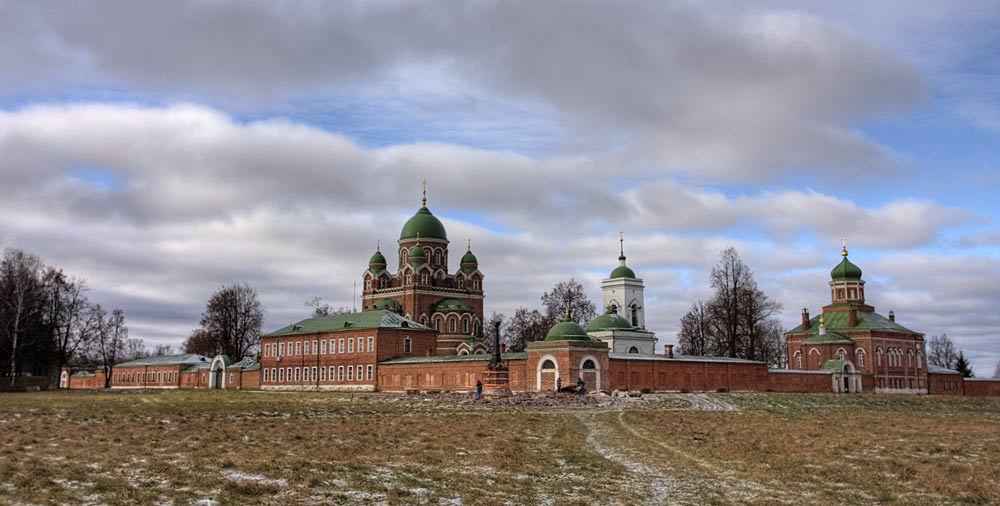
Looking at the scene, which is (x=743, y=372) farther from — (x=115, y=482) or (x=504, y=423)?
(x=115, y=482)

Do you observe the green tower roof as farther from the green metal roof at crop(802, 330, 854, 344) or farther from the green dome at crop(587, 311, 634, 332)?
the green dome at crop(587, 311, 634, 332)

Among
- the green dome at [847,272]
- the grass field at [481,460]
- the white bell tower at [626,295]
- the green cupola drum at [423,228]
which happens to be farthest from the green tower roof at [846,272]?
the grass field at [481,460]

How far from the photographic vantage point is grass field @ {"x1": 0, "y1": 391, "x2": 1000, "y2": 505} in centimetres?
1310

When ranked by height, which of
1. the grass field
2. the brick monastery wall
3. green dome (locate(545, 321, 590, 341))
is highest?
green dome (locate(545, 321, 590, 341))

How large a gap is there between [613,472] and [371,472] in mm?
4401

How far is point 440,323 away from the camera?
80750 mm

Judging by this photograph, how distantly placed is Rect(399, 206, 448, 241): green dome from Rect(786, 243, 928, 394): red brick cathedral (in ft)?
113

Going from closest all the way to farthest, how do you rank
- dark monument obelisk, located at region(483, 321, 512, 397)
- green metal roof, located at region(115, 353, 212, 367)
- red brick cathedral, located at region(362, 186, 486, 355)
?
dark monument obelisk, located at region(483, 321, 512, 397)
red brick cathedral, located at region(362, 186, 486, 355)
green metal roof, located at region(115, 353, 212, 367)

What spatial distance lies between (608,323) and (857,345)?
75.9ft

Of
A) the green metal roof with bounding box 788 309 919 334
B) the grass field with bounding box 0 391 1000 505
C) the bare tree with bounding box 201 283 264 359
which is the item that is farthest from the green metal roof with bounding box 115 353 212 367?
the grass field with bounding box 0 391 1000 505

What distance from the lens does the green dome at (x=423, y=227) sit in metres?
83.4

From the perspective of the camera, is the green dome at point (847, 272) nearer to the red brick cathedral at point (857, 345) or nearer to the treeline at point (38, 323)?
the red brick cathedral at point (857, 345)

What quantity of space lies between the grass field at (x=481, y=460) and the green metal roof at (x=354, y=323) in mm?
40028

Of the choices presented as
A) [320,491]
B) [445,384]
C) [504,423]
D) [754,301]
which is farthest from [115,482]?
[754,301]
